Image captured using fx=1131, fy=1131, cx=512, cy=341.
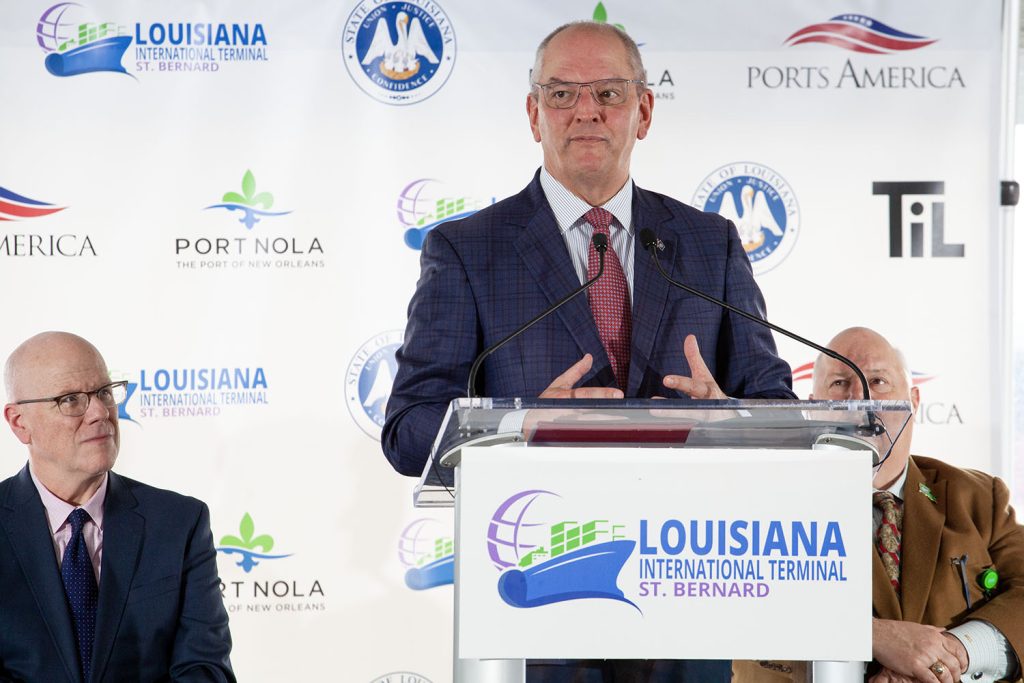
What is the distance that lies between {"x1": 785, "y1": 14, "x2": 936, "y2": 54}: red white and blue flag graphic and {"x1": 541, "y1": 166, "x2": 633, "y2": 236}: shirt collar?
1492 millimetres

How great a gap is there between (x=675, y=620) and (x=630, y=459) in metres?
0.23

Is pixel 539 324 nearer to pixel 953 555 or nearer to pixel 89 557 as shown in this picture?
pixel 953 555

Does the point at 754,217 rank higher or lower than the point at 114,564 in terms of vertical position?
higher

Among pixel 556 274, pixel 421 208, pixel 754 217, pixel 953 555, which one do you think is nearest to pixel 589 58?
pixel 556 274

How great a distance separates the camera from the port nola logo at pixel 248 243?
12.7 feet

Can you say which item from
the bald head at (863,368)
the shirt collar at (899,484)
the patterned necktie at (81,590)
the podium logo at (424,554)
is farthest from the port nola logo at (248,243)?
the shirt collar at (899,484)

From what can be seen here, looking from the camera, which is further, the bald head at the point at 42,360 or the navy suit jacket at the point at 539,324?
the bald head at the point at 42,360

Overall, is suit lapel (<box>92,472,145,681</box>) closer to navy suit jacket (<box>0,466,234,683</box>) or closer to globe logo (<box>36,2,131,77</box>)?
navy suit jacket (<box>0,466,234,683</box>)

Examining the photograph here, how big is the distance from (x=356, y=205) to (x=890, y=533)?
204 centimetres

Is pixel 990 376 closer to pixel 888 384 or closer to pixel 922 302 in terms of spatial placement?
pixel 922 302

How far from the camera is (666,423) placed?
1.65 metres

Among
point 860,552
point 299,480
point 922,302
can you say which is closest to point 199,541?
point 299,480

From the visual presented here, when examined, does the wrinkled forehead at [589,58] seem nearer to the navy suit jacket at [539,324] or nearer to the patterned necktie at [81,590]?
the navy suit jacket at [539,324]

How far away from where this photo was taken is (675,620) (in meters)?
1.58
